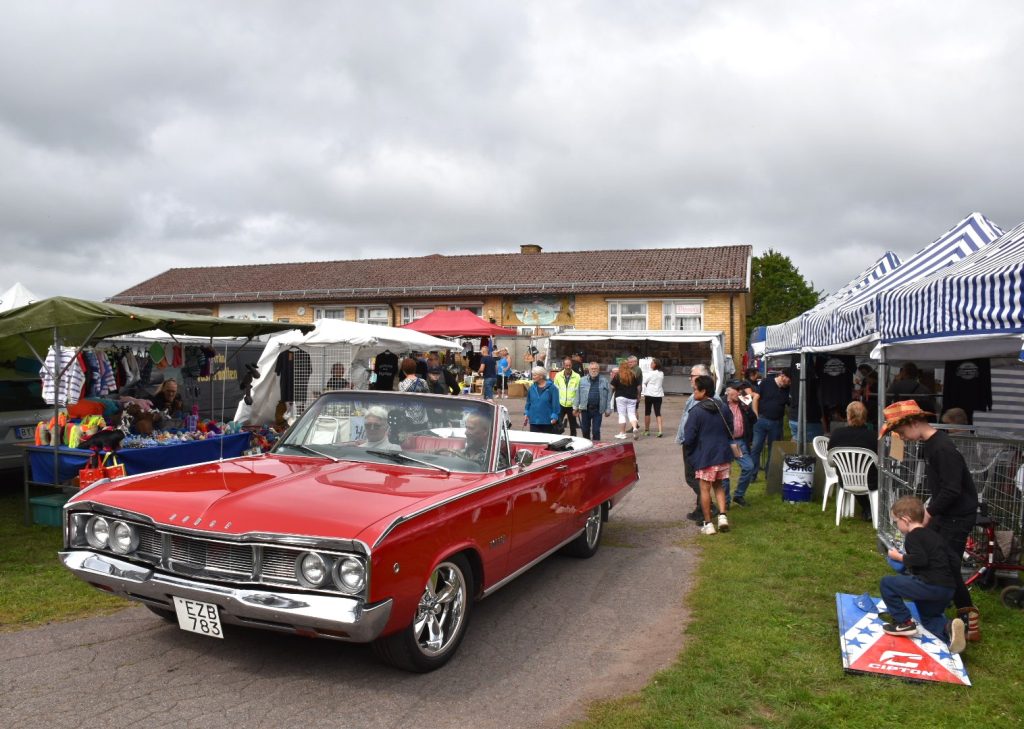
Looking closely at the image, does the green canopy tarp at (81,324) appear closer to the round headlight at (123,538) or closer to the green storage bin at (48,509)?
the green storage bin at (48,509)

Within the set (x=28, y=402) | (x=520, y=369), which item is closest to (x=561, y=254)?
(x=520, y=369)

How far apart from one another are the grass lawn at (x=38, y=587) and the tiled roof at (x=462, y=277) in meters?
26.7

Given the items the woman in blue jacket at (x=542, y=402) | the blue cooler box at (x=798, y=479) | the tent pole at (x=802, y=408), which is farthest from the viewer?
the woman in blue jacket at (x=542, y=402)

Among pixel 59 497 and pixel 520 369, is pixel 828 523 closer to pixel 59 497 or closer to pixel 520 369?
pixel 59 497

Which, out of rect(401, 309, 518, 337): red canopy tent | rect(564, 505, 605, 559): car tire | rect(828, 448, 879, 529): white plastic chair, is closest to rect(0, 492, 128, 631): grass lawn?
rect(564, 505, 605, 559): car tire

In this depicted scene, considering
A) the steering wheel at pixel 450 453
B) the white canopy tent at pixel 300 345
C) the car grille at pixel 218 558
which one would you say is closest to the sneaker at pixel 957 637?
the steering wheel at pixel 450 453

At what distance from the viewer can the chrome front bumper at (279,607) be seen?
369 cm

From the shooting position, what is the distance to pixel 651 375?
16.5 metres

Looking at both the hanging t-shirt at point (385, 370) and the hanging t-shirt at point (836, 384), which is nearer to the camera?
the hanging t-shirt at point (836, 384)

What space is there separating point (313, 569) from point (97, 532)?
154 cm

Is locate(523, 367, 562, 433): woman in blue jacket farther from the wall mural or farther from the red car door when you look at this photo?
the wall mural

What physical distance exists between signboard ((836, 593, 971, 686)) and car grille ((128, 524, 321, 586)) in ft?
10.7

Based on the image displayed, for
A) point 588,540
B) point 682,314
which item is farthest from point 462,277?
point 588,540

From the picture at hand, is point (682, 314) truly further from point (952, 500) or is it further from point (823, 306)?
point (952, 500)
